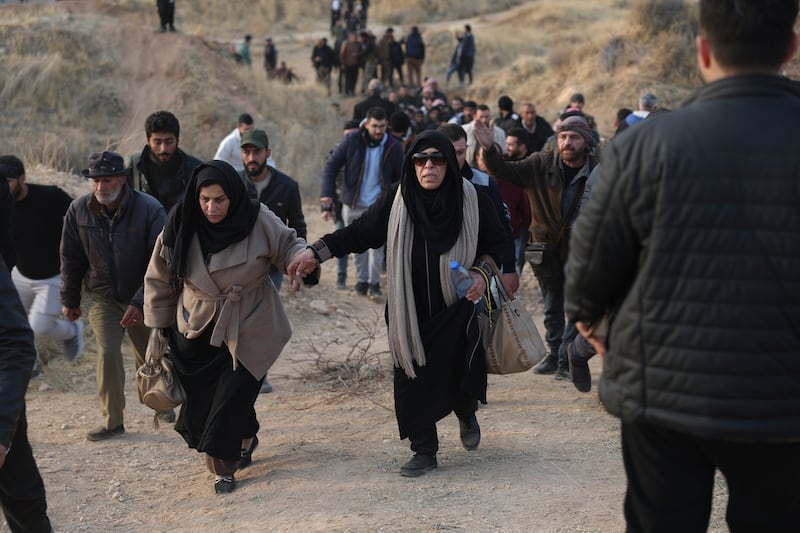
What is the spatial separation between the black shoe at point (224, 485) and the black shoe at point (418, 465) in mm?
934

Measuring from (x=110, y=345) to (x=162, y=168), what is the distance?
135cm

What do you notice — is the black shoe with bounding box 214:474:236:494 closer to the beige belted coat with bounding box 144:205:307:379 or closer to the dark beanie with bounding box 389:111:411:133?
the beige belted coat with bounding box 144:205:307:379

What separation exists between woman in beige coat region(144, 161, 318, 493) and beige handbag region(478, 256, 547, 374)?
1074mm

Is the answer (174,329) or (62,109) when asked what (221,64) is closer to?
(62,109)

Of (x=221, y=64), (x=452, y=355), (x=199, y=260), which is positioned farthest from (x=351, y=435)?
(x=221, y=64)

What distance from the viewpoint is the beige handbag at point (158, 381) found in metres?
5.23

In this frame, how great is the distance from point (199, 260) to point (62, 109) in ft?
57.9

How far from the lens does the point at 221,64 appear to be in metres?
23.8

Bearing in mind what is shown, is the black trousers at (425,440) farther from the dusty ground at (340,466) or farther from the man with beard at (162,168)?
the man with beard at (162,168)

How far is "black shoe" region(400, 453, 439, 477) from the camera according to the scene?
533cm

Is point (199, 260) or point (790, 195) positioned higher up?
point (790, 195)

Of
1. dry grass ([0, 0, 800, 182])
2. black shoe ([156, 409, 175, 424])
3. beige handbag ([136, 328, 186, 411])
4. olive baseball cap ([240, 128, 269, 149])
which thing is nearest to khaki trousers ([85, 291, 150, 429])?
black shoe ([156, 409, 175, 424])

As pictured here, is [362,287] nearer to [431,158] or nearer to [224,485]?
[224,485]

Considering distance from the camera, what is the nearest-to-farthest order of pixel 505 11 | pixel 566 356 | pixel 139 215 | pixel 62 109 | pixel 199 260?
pixel 199 260 → pixel 139 215 → pixel 566 356 → pixel 62 109 → pixel 505 11
